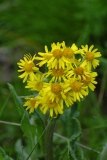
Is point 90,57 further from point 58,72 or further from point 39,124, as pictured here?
point 39,124

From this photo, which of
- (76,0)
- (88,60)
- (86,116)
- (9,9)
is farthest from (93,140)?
(9,9)

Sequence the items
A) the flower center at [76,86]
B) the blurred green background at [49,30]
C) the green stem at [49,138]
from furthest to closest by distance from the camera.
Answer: the blurred green background at [49,30] < the green stem at [49,138] < the flower center at [76,86]

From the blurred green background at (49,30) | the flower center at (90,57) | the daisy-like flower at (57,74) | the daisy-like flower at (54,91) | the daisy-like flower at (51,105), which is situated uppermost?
the blurred green background at (49,30)

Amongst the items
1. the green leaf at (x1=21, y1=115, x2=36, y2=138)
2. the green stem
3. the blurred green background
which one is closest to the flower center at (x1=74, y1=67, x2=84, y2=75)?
the green stem

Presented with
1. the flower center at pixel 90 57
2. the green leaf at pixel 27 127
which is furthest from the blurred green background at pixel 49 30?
the flower center at pixel 90 57

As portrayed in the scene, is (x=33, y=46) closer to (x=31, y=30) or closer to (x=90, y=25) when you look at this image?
(x=31, y=30)

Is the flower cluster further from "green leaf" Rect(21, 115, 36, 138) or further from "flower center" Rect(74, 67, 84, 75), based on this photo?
"green leaf" Rect(21, 115, 36, 138)

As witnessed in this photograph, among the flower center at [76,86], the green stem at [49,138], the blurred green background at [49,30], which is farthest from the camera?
the blurred green background at [49,30]

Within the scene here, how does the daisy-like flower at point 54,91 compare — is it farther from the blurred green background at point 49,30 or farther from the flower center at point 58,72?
the blurred green background at point 49,30

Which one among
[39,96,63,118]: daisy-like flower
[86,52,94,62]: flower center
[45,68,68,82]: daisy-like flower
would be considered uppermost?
[86,52,94,62]: flower center
